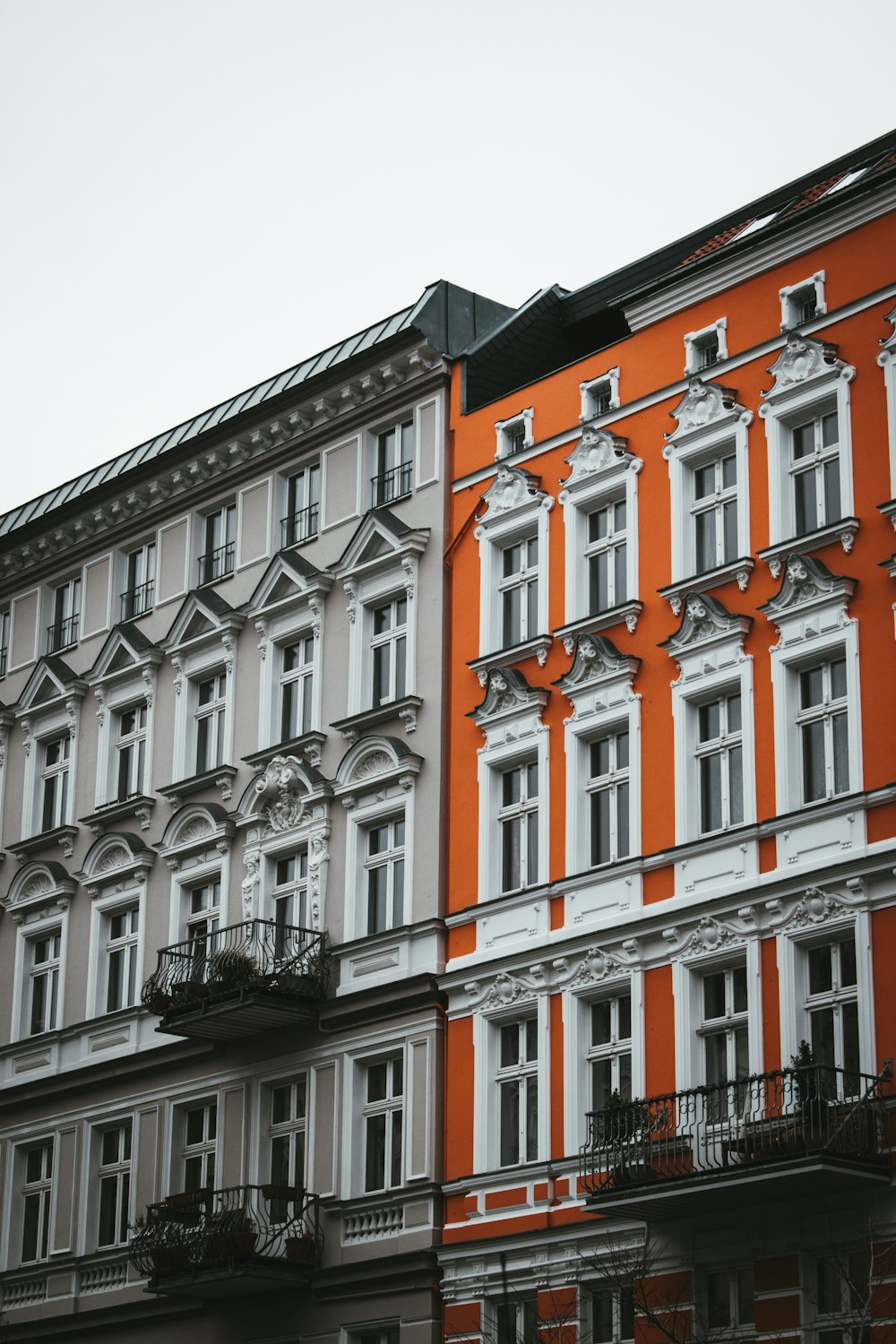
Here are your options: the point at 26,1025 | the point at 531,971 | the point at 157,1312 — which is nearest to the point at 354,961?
the point at 531,971

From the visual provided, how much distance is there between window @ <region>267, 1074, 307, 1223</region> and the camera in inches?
1411

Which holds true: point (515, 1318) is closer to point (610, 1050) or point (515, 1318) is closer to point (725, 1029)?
point (610, 1050)

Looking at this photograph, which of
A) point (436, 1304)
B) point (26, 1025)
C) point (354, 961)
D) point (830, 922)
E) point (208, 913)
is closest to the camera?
point (830, 922)

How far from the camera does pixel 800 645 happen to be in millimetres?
30484

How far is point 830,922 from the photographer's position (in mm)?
28891

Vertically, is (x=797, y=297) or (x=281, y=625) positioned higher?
(x=797, y=297)

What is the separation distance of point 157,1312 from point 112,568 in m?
14.4

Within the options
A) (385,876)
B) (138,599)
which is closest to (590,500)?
(385,876)

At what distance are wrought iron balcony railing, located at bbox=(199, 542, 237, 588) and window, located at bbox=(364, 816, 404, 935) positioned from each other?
7.07 metres

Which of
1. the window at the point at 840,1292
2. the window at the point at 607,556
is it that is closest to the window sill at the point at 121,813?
the window at the point at 607,556

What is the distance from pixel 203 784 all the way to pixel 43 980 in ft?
19.0

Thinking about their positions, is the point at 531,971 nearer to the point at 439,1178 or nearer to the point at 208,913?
the point at 439,1178

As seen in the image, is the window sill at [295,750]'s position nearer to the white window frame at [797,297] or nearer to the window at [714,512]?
the window at [714,512]

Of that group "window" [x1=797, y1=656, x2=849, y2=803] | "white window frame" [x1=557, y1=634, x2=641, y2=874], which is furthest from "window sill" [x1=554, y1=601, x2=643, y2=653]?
"window" [x1=797, y1=656, x2=849, y2=803]
